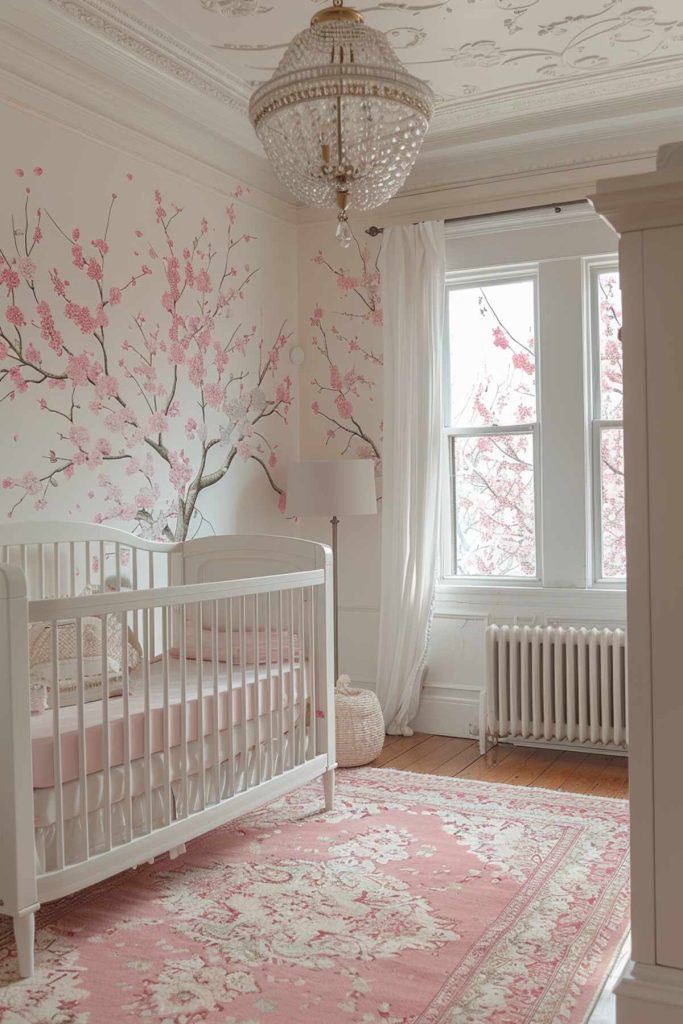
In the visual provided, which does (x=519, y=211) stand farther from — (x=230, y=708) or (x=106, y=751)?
(x=106, y=751)

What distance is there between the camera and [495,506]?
4.13 meters

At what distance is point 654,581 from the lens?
1.25m

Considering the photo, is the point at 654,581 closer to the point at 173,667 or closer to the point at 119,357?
the point at 173,667

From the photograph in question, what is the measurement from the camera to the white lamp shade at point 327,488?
12.2ft

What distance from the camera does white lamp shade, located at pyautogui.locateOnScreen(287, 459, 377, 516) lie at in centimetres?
372

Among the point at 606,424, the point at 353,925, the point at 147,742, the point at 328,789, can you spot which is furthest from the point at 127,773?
the point at 606,424

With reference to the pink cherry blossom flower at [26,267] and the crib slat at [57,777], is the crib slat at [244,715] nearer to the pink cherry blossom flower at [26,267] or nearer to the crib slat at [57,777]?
the crib slat at [57,777]

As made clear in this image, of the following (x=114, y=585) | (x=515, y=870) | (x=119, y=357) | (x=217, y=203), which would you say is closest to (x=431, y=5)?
(x=217, y=203)

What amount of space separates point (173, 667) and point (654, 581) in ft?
6.69

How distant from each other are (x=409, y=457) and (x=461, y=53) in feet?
5.30

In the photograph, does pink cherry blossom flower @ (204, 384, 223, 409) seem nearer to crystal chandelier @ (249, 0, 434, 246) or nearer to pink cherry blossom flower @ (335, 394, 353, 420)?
pink cherry blossom flower @ (335, 394, 353, 420)

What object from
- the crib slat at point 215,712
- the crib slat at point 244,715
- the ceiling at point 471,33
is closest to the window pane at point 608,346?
the ceiling at point 471,33

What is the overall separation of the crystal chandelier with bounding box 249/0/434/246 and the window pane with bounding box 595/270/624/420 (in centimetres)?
186

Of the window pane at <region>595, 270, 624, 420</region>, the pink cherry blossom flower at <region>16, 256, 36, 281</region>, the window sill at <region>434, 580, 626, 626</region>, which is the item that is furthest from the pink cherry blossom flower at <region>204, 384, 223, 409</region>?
the window pane at <region>595, 270, 624, 420</region>
